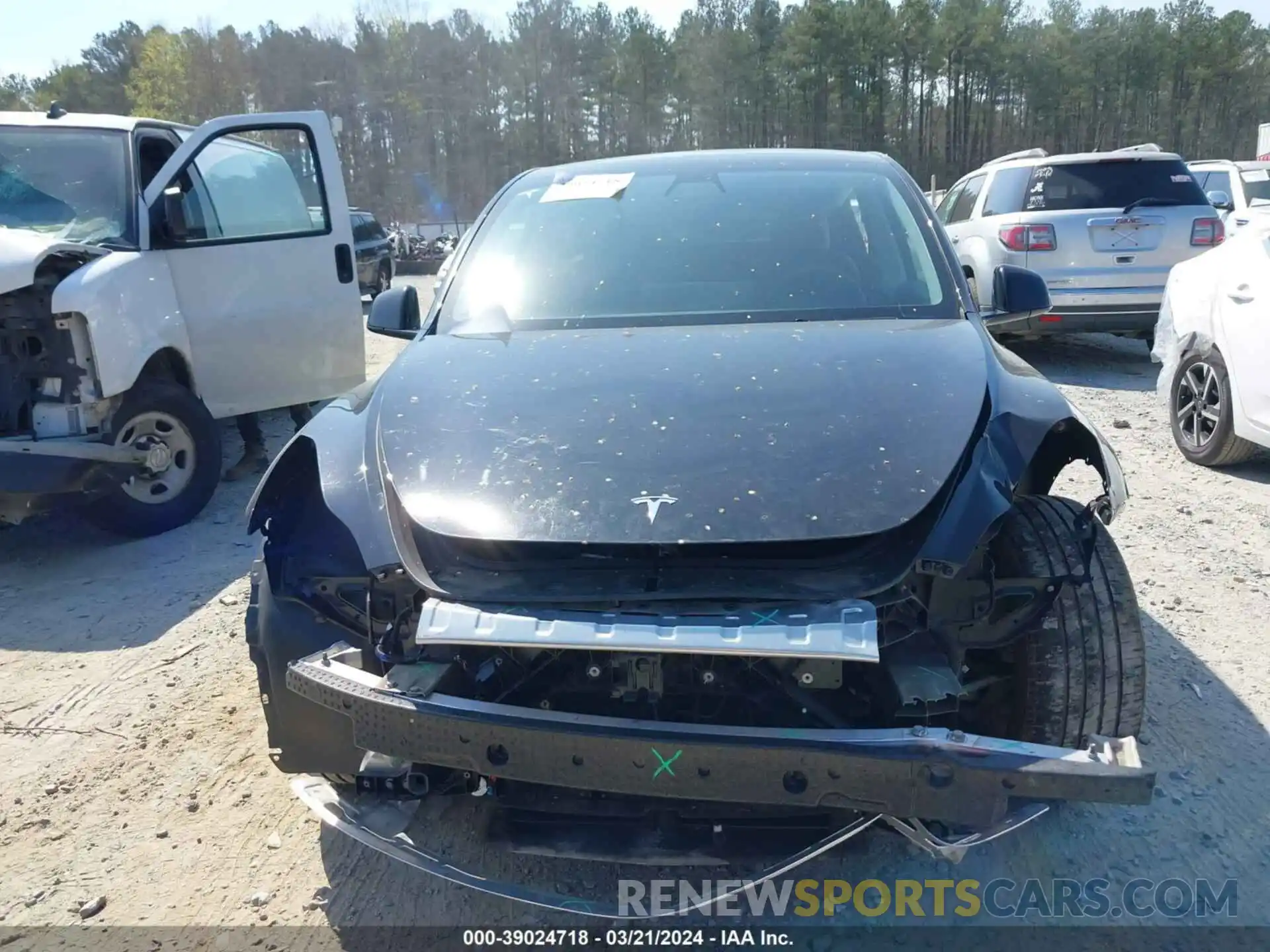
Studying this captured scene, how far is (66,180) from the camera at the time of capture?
5191 mm

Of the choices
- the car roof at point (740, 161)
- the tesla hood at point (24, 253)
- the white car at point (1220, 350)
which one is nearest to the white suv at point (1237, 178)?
the white car at point (1220, 350)

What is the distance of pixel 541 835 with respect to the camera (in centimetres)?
204

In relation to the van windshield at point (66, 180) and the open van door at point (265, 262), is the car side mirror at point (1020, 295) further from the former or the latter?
the van windshield at point (66, 180)

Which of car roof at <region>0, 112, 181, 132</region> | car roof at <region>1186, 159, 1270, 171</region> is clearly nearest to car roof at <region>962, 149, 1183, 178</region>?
car roof at <region>1186, 159, 1270, 171</region>

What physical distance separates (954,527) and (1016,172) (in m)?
7.92

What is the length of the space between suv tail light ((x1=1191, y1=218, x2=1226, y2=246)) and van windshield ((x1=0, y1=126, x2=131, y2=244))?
8.12m

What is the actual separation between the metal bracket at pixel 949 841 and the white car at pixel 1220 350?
4.07 metres

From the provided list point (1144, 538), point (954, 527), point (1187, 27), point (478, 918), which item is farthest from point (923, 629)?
point (1187, 27)

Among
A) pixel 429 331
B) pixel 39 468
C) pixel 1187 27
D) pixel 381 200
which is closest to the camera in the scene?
pixel 429 331

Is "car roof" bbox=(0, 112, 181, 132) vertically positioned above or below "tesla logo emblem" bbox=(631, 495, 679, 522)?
above

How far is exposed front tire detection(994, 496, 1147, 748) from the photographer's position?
211cm

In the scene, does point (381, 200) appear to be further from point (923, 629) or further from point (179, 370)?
point (923, 629)

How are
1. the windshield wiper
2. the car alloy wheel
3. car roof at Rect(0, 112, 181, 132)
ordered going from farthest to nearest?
the windshield wiper
the car alloy wheel
car roof at Rect(0, 112, 181, 132)
